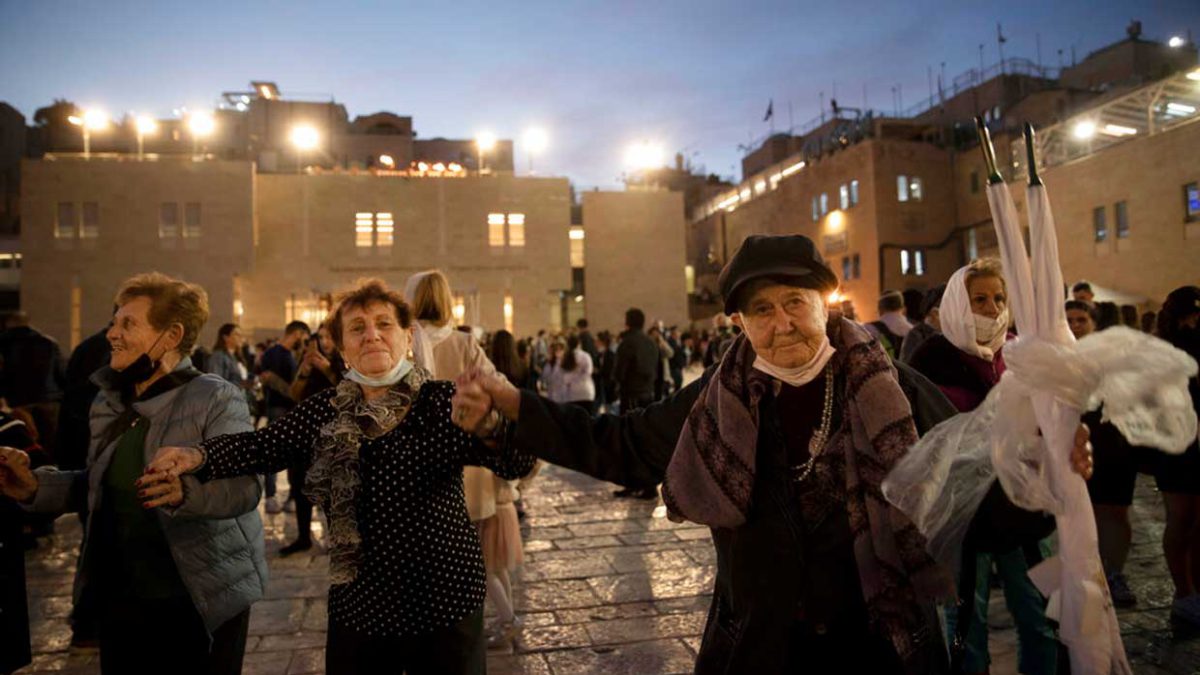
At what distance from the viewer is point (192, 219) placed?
38.5 meters

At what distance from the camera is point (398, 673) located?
8.18 ft

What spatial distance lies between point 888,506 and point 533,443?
3.01 feet

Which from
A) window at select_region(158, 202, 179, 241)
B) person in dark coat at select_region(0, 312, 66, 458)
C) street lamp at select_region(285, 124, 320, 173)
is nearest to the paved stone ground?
person in dark coat at select_region(0, 312, 66, 458)

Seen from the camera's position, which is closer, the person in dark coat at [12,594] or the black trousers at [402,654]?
the black trousers at [402,654]

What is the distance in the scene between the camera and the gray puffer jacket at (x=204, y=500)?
8.79ft

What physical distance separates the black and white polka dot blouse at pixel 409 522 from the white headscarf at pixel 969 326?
217cm

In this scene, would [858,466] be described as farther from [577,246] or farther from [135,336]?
[577,246]

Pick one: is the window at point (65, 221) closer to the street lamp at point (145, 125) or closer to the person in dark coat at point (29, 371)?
the street lamp at point (145, 125)

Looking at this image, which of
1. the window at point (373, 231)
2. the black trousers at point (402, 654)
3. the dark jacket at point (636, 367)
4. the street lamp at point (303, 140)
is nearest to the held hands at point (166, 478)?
the black trousers at point (402, 654)

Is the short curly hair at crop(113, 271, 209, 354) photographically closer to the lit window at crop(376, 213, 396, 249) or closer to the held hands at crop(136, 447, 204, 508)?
the held hands at crop(136, 447, 204, 508)

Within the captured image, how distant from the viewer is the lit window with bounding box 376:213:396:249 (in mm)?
40719

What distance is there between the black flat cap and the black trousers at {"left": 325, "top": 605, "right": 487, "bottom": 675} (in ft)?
4.73

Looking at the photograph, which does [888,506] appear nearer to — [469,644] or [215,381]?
[469,644]

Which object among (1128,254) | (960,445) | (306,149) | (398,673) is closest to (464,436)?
(398,673)
